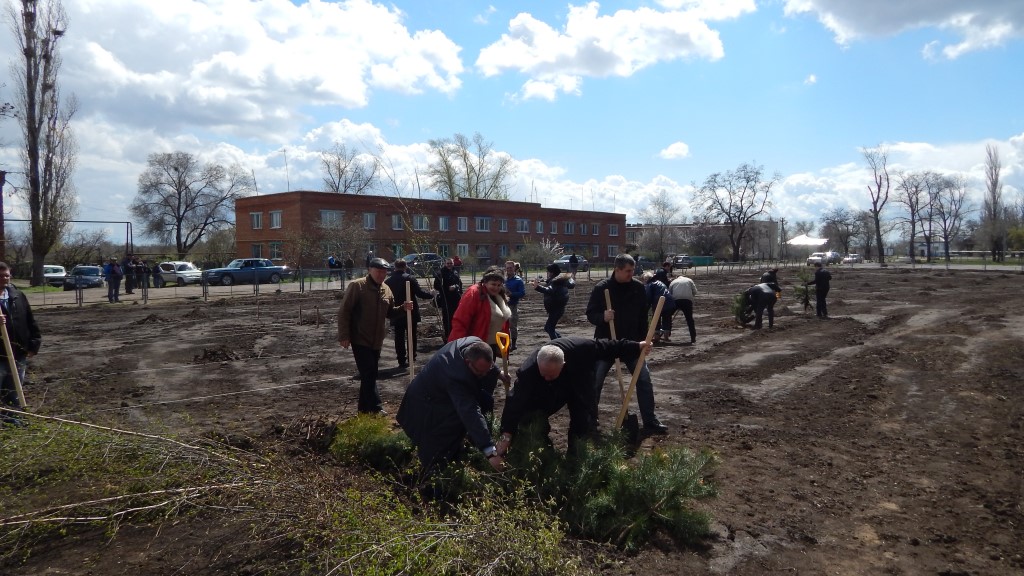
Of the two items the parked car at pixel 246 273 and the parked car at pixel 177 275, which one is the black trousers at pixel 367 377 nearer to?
the parked car at pixel 246 273

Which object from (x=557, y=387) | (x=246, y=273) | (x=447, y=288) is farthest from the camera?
(x=246, y=273)

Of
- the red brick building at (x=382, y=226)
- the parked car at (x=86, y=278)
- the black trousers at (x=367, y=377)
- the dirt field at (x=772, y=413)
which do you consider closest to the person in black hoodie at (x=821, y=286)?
the dirt field at (x=772, y=413)

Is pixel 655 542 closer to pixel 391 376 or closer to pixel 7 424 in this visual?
pixel 7 424

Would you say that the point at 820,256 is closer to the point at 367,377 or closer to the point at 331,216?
the point at 331,216

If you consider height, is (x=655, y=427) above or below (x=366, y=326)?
below

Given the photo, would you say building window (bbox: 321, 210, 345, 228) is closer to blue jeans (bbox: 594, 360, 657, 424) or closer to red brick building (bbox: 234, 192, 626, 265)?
red brick building (bbox: 234, 192, 626, 265)

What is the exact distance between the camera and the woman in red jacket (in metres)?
6.61

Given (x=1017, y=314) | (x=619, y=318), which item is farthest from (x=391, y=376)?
(x=1017, y=314)

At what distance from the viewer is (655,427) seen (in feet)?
22.8

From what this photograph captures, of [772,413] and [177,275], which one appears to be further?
[177,275]

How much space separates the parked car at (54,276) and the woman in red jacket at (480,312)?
115 ft

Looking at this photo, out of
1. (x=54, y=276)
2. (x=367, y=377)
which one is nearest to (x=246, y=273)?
(x=54, y=276)

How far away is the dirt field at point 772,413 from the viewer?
14.3 ft

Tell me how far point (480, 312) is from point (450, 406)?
191cm
